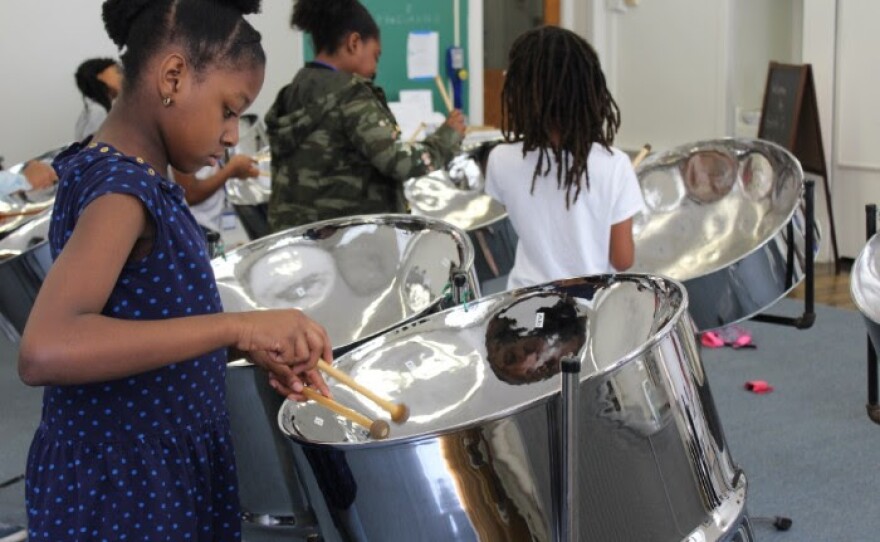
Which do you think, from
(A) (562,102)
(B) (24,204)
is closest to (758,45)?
(B) (24,204)

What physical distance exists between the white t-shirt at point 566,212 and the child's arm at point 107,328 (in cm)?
100

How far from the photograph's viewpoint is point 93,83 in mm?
4098

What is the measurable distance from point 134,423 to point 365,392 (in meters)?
0.21

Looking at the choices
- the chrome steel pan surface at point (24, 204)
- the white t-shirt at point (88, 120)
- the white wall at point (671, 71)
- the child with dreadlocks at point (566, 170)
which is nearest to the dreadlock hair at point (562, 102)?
the child with dreadlocks at point (566, 170)

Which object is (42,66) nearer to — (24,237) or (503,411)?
(24,237)

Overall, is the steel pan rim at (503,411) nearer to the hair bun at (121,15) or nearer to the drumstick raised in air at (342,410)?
the drumstick raised in air at (342,410)

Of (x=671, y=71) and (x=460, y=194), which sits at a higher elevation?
(x=671, y=71)

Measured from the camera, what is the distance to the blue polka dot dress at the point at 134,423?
104 centimetres

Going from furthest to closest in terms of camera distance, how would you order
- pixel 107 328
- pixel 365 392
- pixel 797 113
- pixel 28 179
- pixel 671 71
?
pixel 671 71
pixel 797 113
pixel 28 179
pixel 365 392
pixel 107 328

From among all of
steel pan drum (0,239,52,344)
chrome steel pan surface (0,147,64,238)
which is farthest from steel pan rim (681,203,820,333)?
chrome steel pan surface (0,147,64,238)

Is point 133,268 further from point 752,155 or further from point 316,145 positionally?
point 752,155

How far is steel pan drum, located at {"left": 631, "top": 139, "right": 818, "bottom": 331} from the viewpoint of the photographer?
7.06 feet

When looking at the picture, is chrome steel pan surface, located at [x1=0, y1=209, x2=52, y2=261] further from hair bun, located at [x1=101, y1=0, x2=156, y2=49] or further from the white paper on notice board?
the white paper on notice board

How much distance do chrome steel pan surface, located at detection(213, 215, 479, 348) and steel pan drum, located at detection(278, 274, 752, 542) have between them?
1.46 ft
